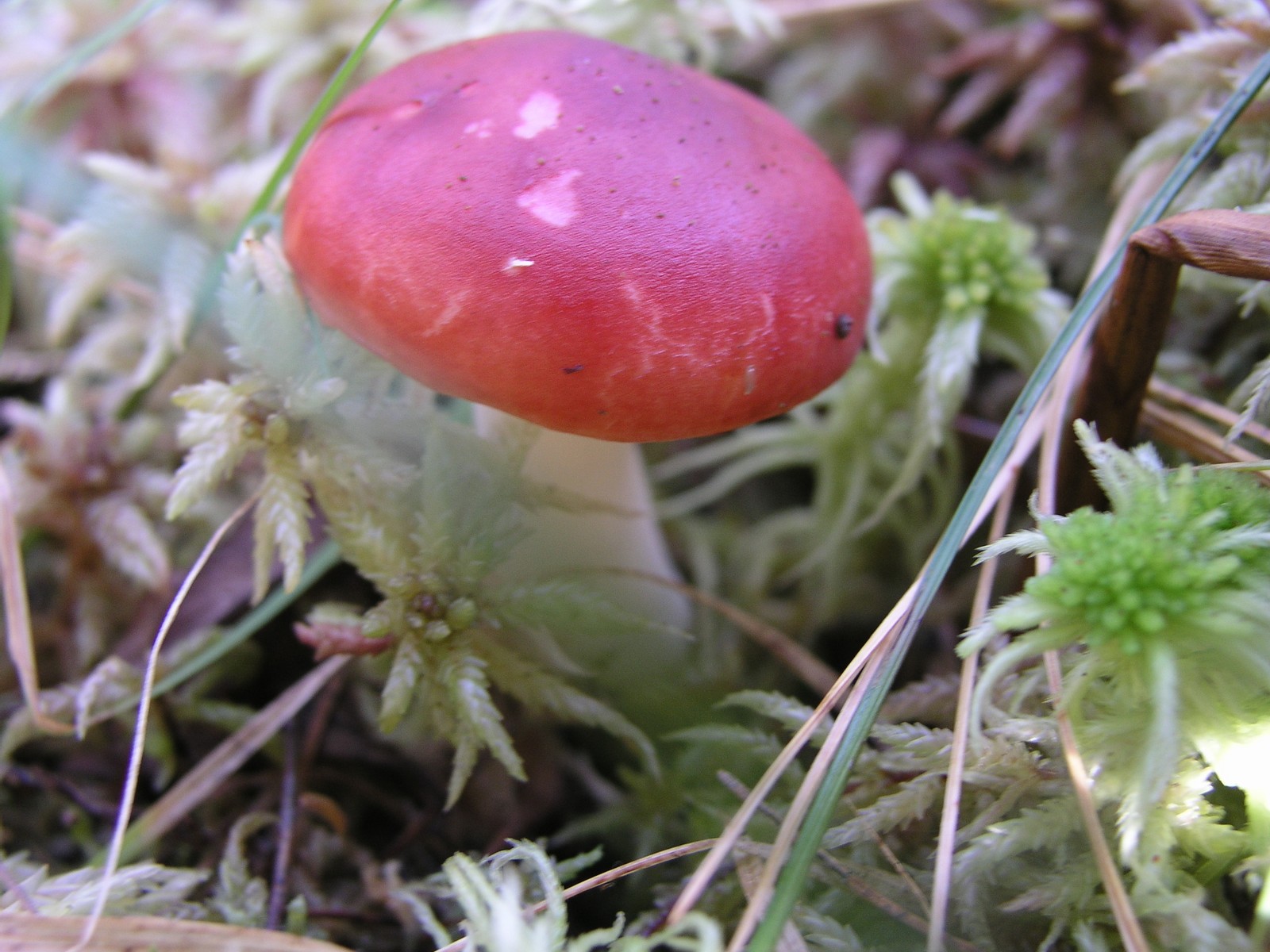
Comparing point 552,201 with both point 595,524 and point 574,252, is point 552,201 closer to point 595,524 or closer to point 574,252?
point 574,252

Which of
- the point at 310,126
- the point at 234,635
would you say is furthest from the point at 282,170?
the point at 234,635

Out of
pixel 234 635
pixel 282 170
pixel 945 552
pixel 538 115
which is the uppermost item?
pixel 538 115

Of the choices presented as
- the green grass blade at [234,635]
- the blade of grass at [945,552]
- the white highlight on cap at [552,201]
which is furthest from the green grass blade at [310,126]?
the blade of grass at [945,552]

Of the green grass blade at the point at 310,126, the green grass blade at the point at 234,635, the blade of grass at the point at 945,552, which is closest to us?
the blade of grass at the point at 945,552

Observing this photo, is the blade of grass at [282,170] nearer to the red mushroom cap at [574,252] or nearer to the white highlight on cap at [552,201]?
the red mushroom cap at [574,252]

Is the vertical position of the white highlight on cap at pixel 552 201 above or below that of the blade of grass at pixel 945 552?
above

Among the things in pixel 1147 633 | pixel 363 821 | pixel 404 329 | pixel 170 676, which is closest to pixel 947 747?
pixel 1147 633

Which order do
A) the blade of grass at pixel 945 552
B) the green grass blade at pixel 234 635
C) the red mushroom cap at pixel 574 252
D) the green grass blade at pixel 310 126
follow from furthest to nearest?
1. the green grass blade at pixel 234 635
2. the green grass blade at pixel 310 126
3. the red mushroom cap at pixel 574 252
4. the blade of grass at pixel 945 552

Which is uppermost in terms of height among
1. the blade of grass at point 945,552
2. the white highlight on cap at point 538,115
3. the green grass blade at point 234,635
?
the white highlight on cap at point 538,115

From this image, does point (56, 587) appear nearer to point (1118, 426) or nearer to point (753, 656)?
point (753, 656)
